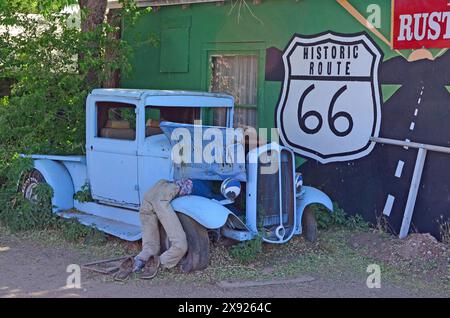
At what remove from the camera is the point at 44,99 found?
9.16m

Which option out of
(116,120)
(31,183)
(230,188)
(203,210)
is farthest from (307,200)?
(31,183)

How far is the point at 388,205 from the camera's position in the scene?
834cm

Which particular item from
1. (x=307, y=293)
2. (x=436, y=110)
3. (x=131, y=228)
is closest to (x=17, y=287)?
(x=131, y=228)

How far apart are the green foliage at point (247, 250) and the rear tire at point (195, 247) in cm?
34

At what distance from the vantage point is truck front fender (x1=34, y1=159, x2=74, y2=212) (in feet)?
27.5

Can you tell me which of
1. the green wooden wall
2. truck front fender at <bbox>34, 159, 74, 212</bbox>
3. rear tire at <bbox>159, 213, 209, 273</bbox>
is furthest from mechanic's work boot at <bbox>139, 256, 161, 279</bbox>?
the green wooden wall

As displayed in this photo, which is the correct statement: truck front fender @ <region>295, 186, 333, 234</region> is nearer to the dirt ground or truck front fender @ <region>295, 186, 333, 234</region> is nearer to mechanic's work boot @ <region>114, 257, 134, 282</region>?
the dirt ground

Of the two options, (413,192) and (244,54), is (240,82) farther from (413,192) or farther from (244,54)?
(413,192)

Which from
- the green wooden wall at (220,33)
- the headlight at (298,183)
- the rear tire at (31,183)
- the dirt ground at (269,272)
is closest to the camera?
the dirt ground at (269,272)

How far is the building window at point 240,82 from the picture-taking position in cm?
991

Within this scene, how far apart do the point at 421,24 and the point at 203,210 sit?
3418 mm

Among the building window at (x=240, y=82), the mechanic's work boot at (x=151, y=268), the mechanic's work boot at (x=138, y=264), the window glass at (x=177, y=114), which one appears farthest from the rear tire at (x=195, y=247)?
the building window at (x=240, y=82)

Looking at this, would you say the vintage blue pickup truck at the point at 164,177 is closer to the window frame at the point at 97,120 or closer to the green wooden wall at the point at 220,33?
the window frame at the point at 97,120

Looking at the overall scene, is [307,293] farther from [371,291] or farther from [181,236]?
[181,236]
